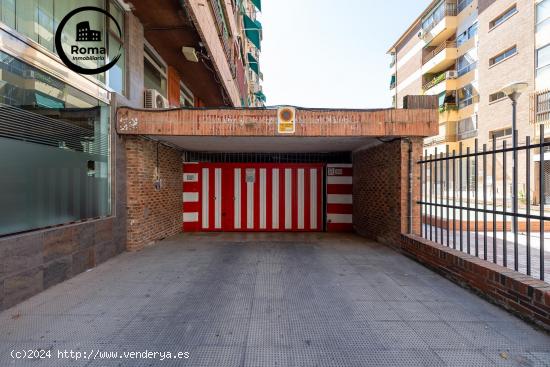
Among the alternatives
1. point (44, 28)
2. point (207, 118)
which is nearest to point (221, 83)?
point (207, 118)

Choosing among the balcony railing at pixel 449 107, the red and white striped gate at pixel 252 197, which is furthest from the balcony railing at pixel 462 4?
the red and white striped gate at pixel 252 197

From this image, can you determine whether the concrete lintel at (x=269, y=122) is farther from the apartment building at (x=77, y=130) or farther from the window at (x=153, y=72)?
the window at (x=153, y=72)

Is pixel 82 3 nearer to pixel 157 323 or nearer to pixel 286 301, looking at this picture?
pixel 157 323

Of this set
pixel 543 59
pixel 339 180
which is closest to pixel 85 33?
pixel 339 180

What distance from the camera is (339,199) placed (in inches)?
379

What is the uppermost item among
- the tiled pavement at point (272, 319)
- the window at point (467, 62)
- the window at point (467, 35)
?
the window at point (467, 35)

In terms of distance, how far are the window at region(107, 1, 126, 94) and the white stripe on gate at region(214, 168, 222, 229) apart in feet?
13.4

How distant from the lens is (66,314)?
11.3 ft

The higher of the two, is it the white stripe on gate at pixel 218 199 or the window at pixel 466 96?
the window at pixel 466 96

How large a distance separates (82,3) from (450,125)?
28376 millimetres

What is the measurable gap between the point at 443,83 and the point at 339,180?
23069mm

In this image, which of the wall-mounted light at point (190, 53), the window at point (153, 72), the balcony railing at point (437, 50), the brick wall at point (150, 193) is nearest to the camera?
the brick wall at point (150, 193)

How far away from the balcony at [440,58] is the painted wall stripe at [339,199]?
24221mm

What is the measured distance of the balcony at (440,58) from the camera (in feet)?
84.5
